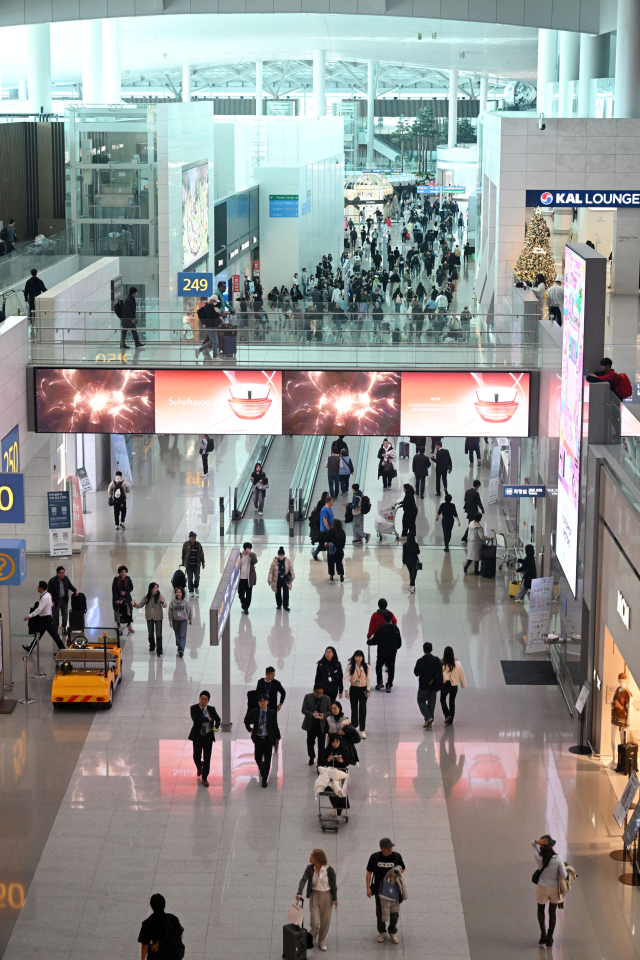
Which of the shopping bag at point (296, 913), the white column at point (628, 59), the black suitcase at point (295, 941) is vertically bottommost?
the black suitcase at point (295, 941)

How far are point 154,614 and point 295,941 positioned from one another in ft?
23.1

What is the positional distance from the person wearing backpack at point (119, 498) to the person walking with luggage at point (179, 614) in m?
5.50

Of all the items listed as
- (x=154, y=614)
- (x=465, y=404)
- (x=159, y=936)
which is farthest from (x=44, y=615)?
(x=159, y=936)

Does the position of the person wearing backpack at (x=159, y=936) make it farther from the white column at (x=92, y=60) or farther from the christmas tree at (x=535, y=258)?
A: the white column at (x=92, y=60)

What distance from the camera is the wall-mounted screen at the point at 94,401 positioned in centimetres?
1866

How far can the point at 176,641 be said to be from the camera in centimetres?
1605

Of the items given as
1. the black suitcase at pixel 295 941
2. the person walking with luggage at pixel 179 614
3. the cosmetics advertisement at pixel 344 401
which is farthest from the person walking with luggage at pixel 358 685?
the cosmetics advertisement at pixel 344 401

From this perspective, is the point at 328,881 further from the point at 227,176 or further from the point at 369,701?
the point at 227,176

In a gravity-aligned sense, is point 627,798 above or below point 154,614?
below

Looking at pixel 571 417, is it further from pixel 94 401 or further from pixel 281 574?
pixel 94 401

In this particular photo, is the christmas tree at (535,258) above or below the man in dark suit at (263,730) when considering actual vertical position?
above

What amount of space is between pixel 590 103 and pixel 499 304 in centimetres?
939

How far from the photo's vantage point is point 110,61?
4081 centimetres

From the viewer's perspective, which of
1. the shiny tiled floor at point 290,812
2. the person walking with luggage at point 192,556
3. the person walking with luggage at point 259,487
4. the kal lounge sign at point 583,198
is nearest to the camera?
the shiny tiled floor at point 290,812
